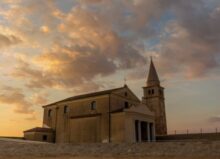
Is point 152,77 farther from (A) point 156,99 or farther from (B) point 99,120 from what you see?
(B) point 99,120

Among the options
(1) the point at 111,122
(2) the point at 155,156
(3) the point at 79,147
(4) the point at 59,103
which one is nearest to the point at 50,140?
(4) the point at 59,103

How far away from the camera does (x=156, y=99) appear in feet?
185

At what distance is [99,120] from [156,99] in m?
21.9

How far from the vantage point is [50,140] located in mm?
43500

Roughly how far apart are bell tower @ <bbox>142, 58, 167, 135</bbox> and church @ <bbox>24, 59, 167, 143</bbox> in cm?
1276

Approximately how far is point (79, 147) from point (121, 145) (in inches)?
171

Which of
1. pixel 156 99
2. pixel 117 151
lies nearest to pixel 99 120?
pixel 117 151

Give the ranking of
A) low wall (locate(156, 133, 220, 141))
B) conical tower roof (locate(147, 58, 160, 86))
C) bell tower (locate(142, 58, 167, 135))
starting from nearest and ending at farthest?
low wall (locate(156, 133, 220, 141)), bell tower (locate(142, 58, 167, 135)), conical tower roof (locate(147, 58, 160, 86))

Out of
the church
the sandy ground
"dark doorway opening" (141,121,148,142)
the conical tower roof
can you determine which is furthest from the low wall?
the sandy ground

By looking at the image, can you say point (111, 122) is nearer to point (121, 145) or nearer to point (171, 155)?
point (121, 145)

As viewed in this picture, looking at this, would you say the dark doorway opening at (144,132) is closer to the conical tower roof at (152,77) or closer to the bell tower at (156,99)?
the bell tower at (156,99)

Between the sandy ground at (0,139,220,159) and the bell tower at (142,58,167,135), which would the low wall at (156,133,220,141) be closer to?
the bell tower at (142,58,167,135)

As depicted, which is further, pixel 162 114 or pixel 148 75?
pixel 148 75

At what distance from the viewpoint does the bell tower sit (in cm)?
5525
